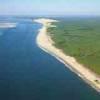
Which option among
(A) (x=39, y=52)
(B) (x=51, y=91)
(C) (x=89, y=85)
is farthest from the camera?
(A) (x=39, y=52)

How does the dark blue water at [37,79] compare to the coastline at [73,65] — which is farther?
the coastline at [73,65]

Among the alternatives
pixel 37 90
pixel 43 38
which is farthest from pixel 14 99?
pixel 43 38

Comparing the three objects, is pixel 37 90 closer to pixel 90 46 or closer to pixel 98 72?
pixel 98 72

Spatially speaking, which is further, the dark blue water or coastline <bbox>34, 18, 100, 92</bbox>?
coastline <bbox>34, 18, 100, 92</bbox>

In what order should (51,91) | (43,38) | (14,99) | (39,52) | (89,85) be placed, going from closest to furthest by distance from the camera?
(14,99) → (51,91) → (89,85) → (39,52) → (43,38)

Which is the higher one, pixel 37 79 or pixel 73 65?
pixel 73 65

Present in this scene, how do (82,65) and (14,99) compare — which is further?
(82,65)

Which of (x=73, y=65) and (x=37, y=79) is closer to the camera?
(x=37, y=79)

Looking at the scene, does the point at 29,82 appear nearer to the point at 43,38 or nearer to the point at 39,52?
the point at 39,52
